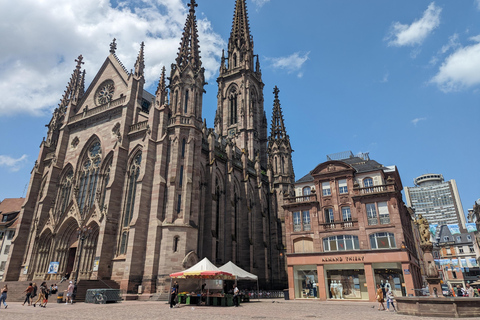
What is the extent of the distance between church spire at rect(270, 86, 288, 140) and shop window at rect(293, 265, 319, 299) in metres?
29.0

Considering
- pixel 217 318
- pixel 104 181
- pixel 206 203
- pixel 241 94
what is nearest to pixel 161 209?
pixel 206 203

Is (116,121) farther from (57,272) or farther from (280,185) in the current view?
(280,185)

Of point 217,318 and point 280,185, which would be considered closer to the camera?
point 217,318

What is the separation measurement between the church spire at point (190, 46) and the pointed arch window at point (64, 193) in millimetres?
19852

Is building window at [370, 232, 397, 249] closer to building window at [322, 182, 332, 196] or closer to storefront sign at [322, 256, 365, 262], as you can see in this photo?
storefront sign at [322, 256, 365, 262]

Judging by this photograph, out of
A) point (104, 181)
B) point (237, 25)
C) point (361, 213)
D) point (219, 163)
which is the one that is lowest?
point (361, 213)

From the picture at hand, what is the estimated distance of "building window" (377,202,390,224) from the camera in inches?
1154

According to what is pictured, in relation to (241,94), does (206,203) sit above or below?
below

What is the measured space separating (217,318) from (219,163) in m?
26.9

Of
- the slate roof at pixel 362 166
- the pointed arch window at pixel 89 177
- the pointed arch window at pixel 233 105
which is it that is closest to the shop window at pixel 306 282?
the slate roof at pixel 362 166

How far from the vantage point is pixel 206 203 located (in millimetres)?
35500

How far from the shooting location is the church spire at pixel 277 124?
188 feet

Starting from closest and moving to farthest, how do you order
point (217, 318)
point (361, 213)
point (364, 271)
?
point (217, 318), point (364, 271), point (361, 213)

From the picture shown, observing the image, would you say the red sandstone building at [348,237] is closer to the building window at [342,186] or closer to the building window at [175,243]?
the building window at [342,186]
